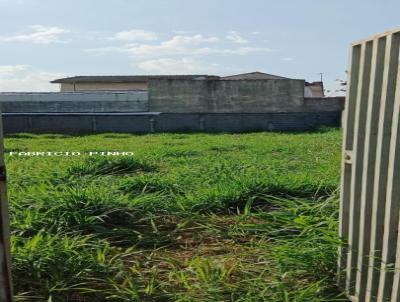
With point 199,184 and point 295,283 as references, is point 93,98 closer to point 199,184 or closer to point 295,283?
point 199,184

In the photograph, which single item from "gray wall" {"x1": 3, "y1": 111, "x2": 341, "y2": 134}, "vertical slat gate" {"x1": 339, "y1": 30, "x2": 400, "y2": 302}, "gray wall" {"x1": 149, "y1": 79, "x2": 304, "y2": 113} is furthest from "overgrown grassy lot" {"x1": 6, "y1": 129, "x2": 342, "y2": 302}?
"gray wall" {"x1": 149, "y1": 79, "x2": 304, "y2": 113}

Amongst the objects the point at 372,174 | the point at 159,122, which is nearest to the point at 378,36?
the point at 372,174

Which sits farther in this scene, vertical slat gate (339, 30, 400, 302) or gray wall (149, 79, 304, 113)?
gray wall (149, 79, 304, 113)

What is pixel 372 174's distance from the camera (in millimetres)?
2355

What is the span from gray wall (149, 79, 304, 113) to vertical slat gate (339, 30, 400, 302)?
936 inches

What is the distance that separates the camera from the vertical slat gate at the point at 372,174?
217 cm

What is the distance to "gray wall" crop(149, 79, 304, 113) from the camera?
26.0 m

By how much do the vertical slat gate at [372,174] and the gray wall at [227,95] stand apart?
78.0 ft

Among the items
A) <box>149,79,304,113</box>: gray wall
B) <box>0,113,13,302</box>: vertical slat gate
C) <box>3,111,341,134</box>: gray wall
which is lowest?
<box>3,111,341,134</box>: gray wall

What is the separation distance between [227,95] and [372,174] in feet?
79.0

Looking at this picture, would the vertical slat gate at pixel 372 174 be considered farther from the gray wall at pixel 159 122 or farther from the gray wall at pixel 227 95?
the gray wall at pixel 227 95

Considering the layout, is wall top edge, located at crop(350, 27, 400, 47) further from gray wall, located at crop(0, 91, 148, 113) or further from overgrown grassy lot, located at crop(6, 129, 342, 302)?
gray wall, located at crop(0, 91, 148, 113)

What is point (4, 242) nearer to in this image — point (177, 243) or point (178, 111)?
point (177, 243)

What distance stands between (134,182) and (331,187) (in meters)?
2.17
